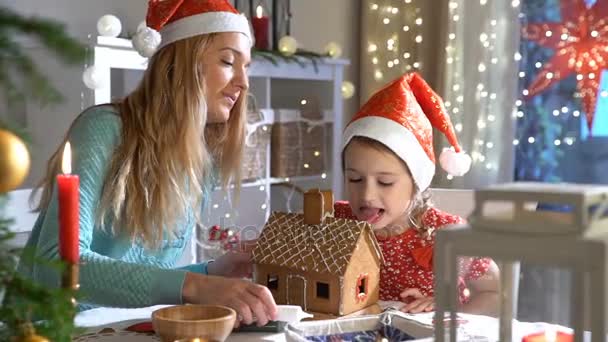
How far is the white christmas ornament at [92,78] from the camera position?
8.25ft

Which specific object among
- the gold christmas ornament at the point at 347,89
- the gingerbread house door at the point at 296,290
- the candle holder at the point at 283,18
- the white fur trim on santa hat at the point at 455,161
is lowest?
the gingerbread house door at the point at 296,290

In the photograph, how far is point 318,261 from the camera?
1.48m

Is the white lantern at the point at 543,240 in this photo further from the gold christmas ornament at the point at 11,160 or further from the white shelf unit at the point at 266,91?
the white shelf unit at the point at 266,91

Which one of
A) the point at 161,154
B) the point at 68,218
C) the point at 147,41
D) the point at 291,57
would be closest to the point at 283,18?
the point at 291,57

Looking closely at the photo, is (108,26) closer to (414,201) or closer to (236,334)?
(414,201)

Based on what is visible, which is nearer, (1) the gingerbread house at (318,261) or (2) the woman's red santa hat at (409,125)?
(1) the gingerbread house at (318,261)

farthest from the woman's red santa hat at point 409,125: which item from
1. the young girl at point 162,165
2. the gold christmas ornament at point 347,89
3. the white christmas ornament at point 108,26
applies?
the gold christmas ornament at point 347,89

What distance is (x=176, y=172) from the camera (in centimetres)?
171

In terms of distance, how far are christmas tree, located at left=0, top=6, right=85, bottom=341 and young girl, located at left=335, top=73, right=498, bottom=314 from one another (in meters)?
1.16

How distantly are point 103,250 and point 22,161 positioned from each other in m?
1.12

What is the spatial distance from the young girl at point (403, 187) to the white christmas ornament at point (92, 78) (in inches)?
36.8

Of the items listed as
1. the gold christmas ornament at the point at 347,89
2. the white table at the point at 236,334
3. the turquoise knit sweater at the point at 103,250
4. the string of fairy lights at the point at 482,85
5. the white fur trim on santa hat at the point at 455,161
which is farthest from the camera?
the gold christmas ornament at the point at 347,89

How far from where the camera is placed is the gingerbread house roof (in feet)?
4.83

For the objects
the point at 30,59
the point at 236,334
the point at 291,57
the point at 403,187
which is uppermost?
the point at 291,57
